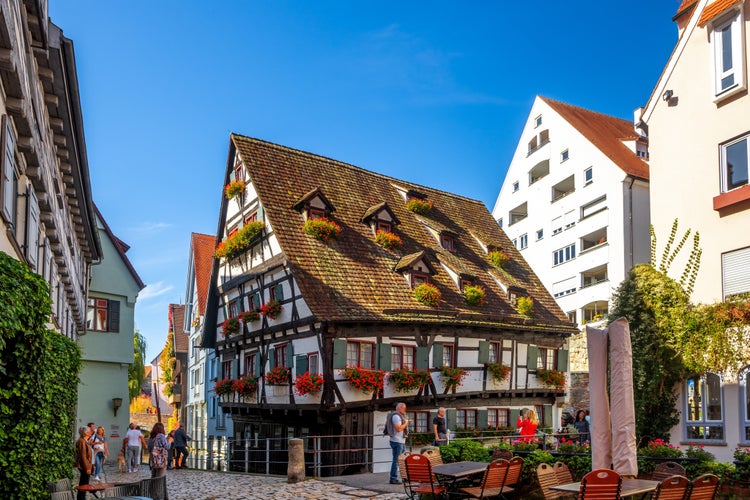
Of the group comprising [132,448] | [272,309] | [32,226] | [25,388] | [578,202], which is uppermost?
[578,202]

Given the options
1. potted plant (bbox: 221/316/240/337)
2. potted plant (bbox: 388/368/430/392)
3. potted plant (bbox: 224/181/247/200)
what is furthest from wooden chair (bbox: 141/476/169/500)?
potted plant (bbox: 224/181/247/200)

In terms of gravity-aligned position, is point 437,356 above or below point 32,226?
below

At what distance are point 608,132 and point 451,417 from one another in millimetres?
23520

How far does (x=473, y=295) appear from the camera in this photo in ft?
88.5

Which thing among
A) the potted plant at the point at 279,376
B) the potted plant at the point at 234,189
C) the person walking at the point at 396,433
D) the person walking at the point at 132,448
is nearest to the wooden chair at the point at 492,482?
the person walking at the point at 396,433

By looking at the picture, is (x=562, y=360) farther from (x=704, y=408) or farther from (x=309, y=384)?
(x=704, y=408)

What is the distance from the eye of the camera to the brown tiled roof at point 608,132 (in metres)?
37.6

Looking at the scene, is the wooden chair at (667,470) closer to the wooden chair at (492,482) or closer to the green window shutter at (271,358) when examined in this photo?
the wooden chair at (492,482)

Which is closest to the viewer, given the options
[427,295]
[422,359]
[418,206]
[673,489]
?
[673,489]

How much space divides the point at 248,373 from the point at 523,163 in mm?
25215

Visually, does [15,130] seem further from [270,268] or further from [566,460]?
[270,268]

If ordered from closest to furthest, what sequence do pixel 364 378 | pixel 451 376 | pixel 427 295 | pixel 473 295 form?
pixel 364 378
pixel 451 376
pixel 427 295
pixel 473 295

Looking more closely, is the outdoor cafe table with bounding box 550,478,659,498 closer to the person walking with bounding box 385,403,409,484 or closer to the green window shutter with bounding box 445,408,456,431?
the person walking with bounding box 385,403,409,484

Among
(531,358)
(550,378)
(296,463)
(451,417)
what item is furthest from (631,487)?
(550,378)
